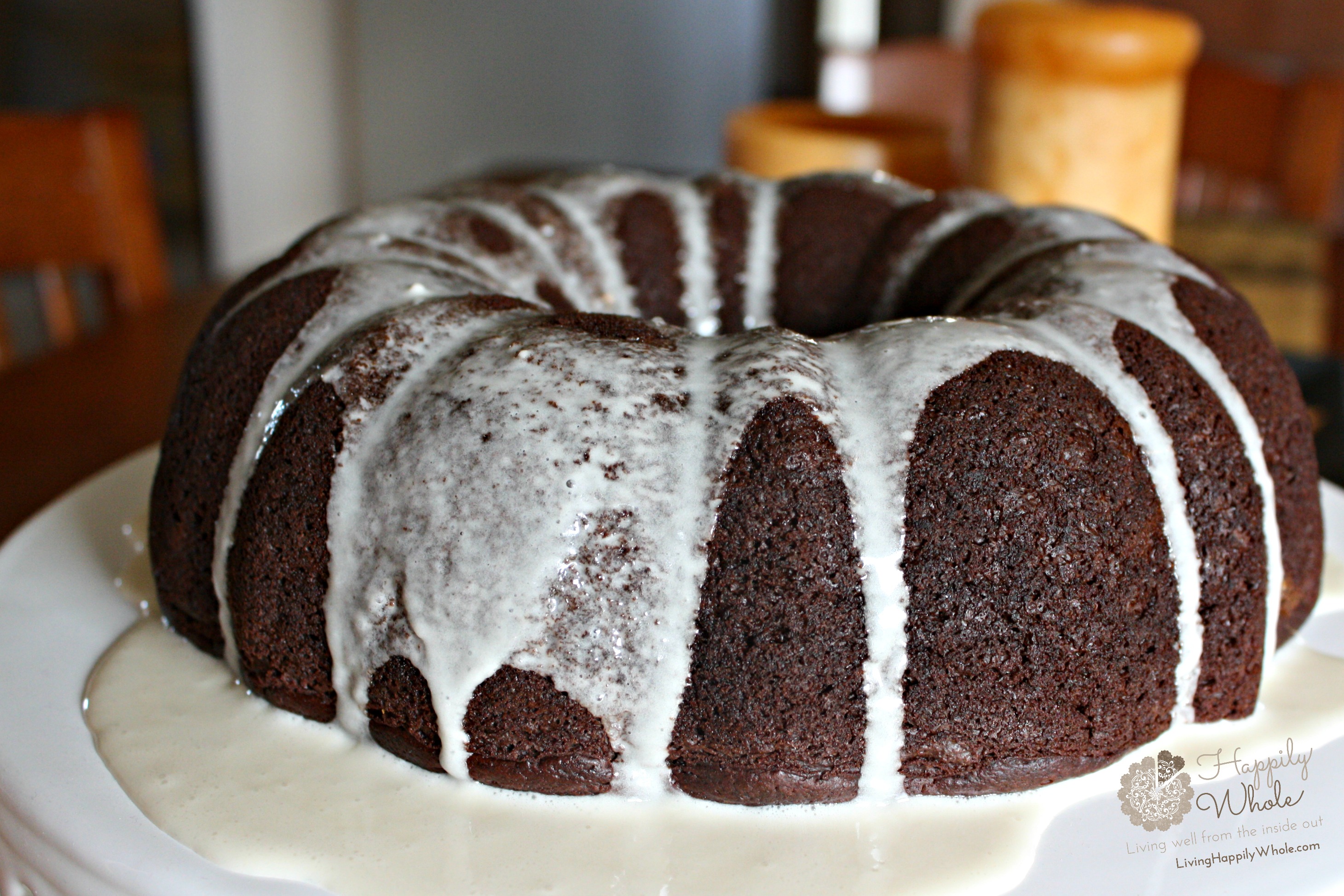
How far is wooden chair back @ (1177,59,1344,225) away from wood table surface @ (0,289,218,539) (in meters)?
2.56

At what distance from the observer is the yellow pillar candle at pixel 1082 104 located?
1.82m

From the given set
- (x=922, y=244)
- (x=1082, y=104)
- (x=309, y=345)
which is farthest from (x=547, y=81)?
(x=309, y=345)

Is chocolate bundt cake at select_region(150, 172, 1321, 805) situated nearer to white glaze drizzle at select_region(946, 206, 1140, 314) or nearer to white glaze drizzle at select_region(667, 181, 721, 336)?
white glaze drizzle at select_region(946, 206, 1140, 314)

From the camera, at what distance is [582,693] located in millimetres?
912

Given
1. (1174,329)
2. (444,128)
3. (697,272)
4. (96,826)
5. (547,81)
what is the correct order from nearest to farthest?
(96,826), (1174,329), (697,272), (547,81), (444,128)

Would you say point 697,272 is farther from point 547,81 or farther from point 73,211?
point 547,81

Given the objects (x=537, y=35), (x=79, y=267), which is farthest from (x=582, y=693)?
(x=537, y=35)

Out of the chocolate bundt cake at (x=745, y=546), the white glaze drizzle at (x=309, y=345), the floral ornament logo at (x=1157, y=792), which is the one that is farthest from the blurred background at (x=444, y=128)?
the floral ornament logo at (x=1157, y=792)

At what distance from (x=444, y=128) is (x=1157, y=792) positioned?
4.31 m

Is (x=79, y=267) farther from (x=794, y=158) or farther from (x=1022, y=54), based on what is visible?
(x=1022, y=54)

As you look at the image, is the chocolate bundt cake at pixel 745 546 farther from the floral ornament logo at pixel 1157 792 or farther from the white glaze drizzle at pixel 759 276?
the white glaze drizzle at pixel 759 276

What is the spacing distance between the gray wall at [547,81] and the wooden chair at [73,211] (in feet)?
8.56

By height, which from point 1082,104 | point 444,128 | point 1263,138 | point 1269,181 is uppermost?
point 1082,104

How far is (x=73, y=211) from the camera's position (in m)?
2.09
